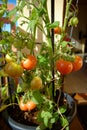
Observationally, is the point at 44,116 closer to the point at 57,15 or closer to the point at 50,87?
the point at 50,87

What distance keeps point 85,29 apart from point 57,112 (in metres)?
3.59

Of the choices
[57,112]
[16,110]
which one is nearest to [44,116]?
[57,112]

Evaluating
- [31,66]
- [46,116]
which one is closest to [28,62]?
[31,66]

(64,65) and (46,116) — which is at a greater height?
(64,65)

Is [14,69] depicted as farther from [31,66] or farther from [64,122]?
[64,122]

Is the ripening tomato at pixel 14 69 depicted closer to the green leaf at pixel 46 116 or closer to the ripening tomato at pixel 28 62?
the ripening tomato at pixel 28 62

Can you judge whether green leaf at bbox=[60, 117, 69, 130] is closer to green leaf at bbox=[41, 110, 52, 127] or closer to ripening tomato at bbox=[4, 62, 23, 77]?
green leaf at bbox=[41, 110, 52, 127]

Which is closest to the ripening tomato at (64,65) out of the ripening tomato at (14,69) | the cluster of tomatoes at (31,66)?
the cluster of tomatoes at (31,66)

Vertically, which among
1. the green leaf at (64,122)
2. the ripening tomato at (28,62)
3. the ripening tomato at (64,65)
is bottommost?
the green leaf at (64,122)

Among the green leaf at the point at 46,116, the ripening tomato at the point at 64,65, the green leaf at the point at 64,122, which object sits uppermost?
the ripening tomato at the point at 64,65

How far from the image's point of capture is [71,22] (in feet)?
1.61

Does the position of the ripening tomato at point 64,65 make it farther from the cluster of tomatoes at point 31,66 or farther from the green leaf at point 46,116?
the green leaf at point 46,116

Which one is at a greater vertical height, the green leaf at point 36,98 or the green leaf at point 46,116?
the green leaf at point 36,98

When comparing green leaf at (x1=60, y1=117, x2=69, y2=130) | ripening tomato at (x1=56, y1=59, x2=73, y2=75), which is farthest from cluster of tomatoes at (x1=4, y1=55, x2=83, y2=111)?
green leaf at (x1=60, y1=117, x2=69, y2=130)
